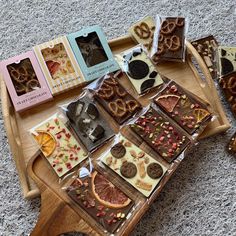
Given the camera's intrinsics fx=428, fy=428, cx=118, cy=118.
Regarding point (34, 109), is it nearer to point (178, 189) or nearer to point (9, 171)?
point (9, 171)

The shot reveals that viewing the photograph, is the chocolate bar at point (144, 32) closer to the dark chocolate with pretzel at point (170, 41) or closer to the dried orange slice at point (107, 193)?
the dark chocolate with pretzel at point (170, 41)

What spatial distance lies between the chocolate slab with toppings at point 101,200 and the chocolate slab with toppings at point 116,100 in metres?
0.17

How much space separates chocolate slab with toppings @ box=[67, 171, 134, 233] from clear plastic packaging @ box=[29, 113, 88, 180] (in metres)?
0.05

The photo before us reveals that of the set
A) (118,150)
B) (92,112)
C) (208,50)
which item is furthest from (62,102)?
(208,50)

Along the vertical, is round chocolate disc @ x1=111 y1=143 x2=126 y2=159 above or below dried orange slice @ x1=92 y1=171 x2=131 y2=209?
above

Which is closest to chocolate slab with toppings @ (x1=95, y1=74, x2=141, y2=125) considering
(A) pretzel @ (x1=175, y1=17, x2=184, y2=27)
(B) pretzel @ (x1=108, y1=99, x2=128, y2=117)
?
(B) pretzel @ (x1=108, y1=99, x2=128, y2=117)

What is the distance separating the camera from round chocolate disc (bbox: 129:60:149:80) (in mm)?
1131

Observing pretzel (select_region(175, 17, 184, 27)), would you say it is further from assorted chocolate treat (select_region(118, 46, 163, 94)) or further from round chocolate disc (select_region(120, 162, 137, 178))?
round chocolate disc (select_region(120, 162, 137, 178))

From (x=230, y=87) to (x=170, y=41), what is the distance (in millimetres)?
209

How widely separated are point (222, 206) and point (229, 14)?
60cm

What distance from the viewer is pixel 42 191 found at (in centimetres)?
100

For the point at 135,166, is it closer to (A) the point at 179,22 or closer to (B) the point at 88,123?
(B) the point at 88,123

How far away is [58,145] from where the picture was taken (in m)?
1.04

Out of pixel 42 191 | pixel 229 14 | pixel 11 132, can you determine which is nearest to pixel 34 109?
pixel 11 132
